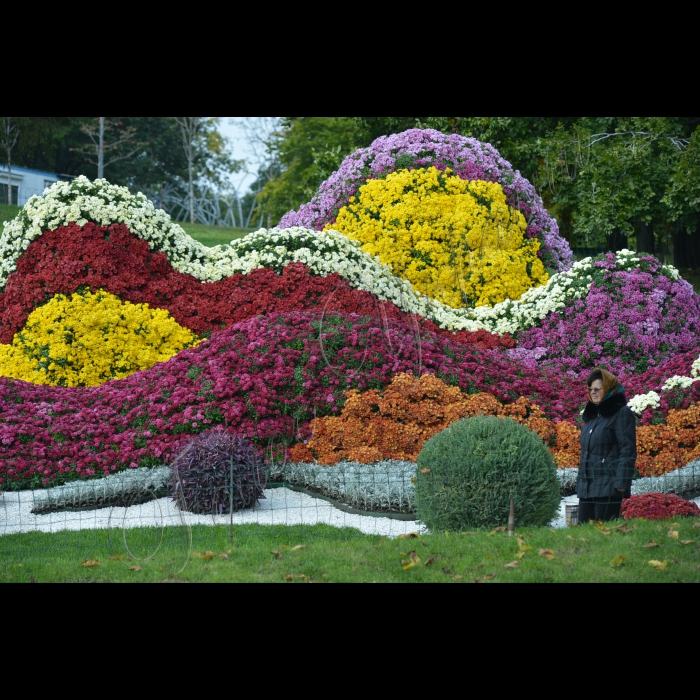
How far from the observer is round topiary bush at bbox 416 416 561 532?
6.26 meters

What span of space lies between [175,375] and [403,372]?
2297mm

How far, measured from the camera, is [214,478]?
7.31 meters

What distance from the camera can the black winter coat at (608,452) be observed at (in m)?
6.25

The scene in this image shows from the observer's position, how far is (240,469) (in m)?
7.42

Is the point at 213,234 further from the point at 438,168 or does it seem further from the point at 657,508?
the point at 657,508

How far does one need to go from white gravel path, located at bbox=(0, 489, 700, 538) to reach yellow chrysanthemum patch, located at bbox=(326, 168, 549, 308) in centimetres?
611

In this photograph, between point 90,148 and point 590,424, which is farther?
point 90,148

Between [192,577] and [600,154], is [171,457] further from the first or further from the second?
[600,154]

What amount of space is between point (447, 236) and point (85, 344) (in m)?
5.70

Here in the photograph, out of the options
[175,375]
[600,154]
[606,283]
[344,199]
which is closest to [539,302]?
[606,283]

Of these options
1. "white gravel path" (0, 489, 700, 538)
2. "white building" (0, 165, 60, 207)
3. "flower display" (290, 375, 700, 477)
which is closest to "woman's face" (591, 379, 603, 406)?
"white gravel path" (0, 489, 700, 538)

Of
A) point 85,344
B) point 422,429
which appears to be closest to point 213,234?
point 85,344

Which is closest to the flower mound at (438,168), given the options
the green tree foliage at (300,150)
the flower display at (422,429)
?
the flower display at (422,429)

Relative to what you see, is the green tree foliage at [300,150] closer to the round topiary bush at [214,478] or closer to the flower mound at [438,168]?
the flower mound at [438,168]
